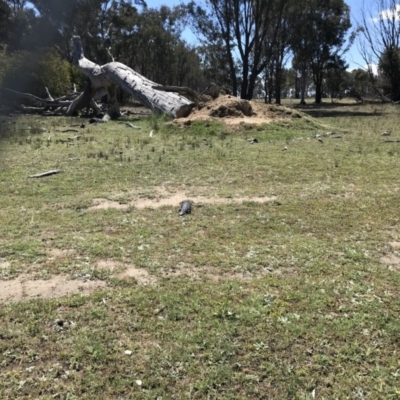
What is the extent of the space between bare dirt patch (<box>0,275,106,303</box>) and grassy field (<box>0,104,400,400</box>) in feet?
0.17

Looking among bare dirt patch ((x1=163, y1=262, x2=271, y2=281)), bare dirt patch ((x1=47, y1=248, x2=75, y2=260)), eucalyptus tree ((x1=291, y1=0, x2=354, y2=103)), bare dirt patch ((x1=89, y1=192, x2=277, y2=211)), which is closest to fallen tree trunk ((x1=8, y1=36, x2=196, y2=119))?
bare dirt patch ((x1=89, y1=192, x2=277, y2=211))

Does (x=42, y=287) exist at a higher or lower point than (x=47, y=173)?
lower

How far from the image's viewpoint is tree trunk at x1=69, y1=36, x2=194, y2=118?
13367 mm

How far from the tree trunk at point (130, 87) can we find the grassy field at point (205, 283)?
6420mm

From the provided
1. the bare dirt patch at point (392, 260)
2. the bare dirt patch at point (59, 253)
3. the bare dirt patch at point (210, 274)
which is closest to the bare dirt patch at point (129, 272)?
the bare dirt patch at point (210, 274)

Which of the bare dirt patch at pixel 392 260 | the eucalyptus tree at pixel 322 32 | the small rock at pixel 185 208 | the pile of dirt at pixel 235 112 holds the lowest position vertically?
the bare dirt patch at pixel 392 260

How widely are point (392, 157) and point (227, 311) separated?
648 centimetres

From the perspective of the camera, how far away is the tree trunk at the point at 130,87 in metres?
13.4

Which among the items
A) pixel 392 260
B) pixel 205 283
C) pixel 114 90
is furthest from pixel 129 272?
pixel 114 90

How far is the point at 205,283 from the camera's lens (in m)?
3.49

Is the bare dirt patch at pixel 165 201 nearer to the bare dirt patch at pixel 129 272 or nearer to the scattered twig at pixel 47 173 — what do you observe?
the bare dirt patch at pixel 129 272

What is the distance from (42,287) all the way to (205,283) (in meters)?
1.25

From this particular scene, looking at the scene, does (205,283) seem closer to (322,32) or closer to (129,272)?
(129,272)

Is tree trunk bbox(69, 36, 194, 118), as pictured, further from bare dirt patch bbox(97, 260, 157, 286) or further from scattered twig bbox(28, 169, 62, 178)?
bare dirt patch bbox(97, 260, 157, 286)
